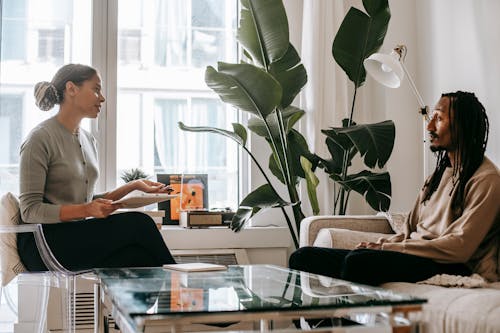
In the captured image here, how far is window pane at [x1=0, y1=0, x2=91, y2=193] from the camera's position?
386 centimetres

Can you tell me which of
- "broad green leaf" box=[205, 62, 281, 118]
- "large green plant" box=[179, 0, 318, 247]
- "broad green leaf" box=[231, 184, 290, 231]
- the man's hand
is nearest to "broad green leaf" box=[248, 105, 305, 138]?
"large green plant" box=[179, 0, 318, 247]

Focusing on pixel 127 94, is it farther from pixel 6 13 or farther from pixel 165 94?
pixel 6 13

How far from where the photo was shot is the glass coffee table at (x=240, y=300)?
55.0 inches

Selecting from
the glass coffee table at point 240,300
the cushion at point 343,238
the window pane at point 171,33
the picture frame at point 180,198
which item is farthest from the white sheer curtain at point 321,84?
the glass coffee table at point 240,300

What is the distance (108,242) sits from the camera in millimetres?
2859

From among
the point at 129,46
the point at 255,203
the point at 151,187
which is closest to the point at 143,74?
the point at 129,46

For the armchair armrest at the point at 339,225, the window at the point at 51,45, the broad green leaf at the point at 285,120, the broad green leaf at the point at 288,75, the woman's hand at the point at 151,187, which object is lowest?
the armchair armrest at the point at 339,225

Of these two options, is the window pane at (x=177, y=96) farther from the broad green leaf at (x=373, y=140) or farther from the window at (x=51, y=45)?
the broad green leaf at (x=373, y=140)

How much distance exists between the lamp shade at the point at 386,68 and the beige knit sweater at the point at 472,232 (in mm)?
746

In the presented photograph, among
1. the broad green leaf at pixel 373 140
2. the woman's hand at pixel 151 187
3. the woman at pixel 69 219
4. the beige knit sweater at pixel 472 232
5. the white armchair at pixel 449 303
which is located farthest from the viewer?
the woman's hand at pixel 151 187

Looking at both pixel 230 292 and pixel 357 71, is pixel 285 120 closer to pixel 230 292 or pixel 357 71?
pixel 357 71

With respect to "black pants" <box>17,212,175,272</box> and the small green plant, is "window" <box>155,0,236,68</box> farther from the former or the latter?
"black pants" <box>17,212,175,272</box>

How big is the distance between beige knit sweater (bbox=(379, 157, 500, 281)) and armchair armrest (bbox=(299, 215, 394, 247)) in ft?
1.71

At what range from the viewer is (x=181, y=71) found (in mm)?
4184
